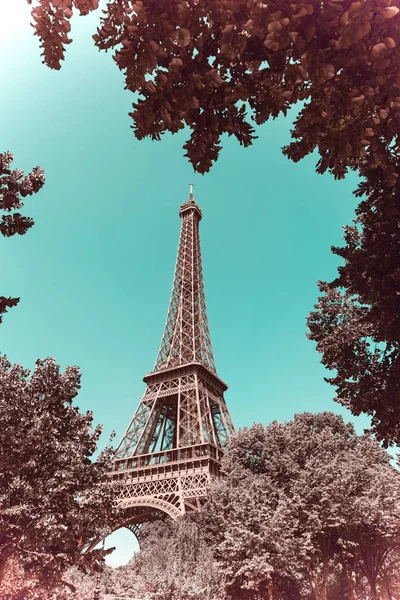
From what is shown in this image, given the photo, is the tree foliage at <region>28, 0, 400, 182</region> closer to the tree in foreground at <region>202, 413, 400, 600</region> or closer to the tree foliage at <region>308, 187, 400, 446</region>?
the tree foliage at <region>308, 187, 400, 446</region>

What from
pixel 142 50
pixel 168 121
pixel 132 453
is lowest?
pixel 168 121

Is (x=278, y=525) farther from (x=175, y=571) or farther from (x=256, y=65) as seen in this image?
(x=256, y=65)

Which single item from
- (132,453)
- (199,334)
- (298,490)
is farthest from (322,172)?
(199,334)

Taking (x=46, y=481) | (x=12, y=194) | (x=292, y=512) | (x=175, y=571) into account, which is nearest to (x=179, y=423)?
(x=175, y=571)

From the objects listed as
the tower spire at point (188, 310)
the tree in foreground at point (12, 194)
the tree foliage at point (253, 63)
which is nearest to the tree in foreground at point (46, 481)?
the tree in foreground at point (12, 194)

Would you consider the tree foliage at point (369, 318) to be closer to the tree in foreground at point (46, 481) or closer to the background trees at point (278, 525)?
the tree in foreground at point (46, 481)

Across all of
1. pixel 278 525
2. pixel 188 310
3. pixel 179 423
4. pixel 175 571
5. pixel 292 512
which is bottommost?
pixel 175 571

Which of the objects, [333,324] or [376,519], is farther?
[376,519]

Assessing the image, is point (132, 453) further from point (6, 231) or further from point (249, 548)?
point (6, 231)
